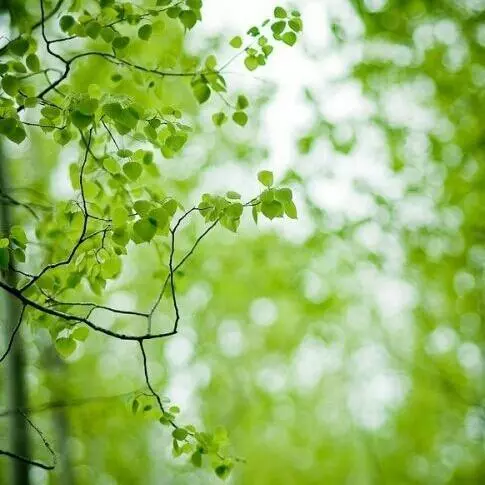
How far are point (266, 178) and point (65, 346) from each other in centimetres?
85

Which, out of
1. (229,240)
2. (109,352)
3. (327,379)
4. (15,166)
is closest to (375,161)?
(229,240)

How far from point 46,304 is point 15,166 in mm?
6232

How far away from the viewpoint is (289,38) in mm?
1842

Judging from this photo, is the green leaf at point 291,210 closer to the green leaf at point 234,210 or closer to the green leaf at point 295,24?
the green leaf at point 234,210

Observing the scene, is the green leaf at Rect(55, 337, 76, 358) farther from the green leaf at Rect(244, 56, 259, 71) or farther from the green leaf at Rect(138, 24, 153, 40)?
the green leaf at Rect(244, 56, 259, 71)

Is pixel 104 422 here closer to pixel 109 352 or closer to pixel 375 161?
pixel 375 161

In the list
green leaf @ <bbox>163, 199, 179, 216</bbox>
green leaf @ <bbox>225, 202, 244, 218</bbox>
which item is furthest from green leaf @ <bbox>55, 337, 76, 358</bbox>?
green leaf @ <bbox>225, 202, 244, 218</bbox>

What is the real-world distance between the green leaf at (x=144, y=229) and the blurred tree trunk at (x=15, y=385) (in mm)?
2125

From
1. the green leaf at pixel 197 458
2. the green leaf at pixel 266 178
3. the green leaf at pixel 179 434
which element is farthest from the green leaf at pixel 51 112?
the green leaf at pixel 197 458

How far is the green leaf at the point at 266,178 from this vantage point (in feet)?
4.89

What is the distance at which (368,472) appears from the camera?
12641 mm

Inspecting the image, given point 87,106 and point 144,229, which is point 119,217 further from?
point 87,106

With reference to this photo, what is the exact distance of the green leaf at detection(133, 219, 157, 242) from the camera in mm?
1439

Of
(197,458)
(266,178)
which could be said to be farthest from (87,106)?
(197,458)
